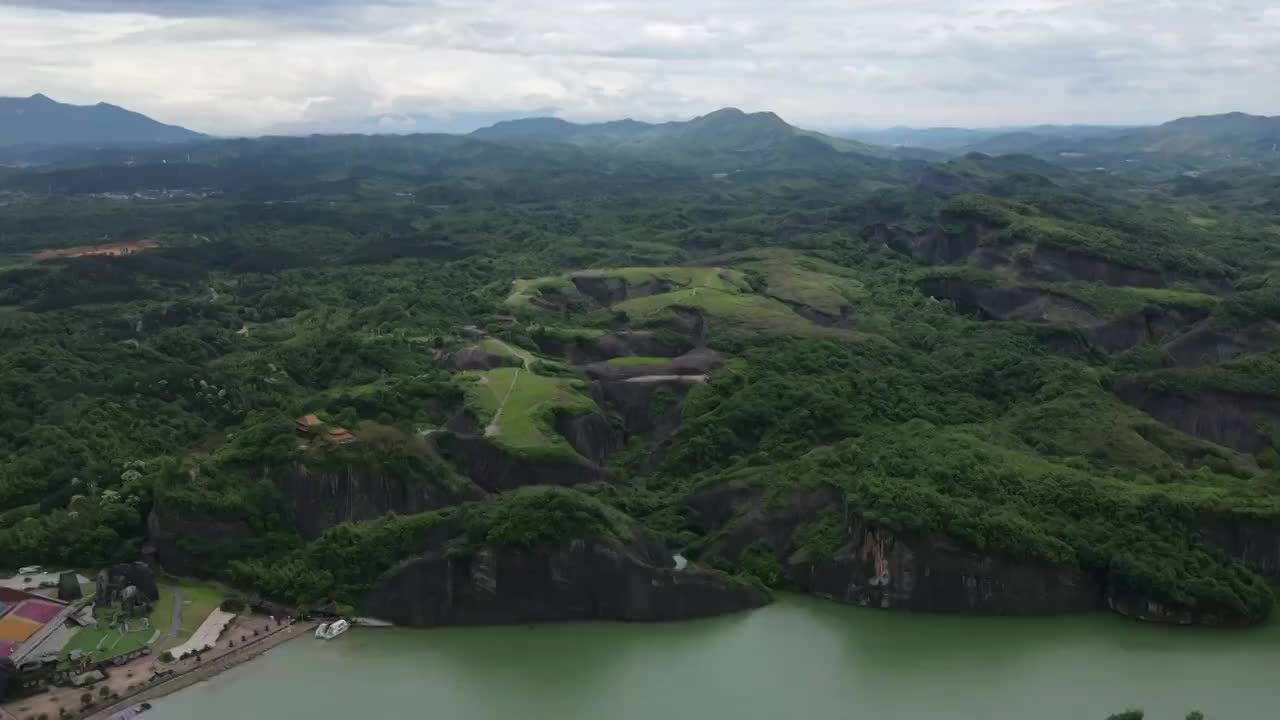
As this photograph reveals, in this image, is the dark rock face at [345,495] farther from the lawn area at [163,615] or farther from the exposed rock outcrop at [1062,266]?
the exposed rock outcrop at [1062,266]

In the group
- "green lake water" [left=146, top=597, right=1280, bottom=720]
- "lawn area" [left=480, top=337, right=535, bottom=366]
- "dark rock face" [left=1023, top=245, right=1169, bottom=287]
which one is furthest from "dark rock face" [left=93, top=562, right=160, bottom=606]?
"dark rock face" [left=1023, top=245, right=1169, bottom=287]

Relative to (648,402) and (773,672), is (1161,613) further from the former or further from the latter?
(648,402)

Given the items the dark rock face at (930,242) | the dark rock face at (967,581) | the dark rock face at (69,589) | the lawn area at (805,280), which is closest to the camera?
the dark rock face at (69,589)

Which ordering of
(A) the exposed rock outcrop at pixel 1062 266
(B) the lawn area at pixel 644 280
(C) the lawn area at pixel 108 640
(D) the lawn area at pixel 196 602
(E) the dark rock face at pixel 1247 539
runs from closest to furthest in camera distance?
(C) the lawn area at pixel 108 640, (D) the lawn area at pixel 196 602, (E) the dark rock face at pixel 1247 539, (B) the lawn area at pixel 644 280, (A) the exposed rock outcrop at pixel 1062 266

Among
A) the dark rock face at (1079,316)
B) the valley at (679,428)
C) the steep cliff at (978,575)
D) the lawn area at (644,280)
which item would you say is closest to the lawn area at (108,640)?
the valley at (679,428)

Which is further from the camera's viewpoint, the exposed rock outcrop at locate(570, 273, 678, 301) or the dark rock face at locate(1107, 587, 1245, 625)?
the exposed rock outcrop at locate(570, 273, 678, 301)

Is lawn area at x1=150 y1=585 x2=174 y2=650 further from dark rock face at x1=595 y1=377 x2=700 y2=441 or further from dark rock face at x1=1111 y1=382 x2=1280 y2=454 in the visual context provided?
dark rock face at x1=1111 y1=382 x2=1280 y2=454

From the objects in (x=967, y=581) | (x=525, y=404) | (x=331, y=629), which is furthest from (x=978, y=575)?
(x=525, y=404)

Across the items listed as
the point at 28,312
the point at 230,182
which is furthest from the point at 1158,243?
the point at 230,182
